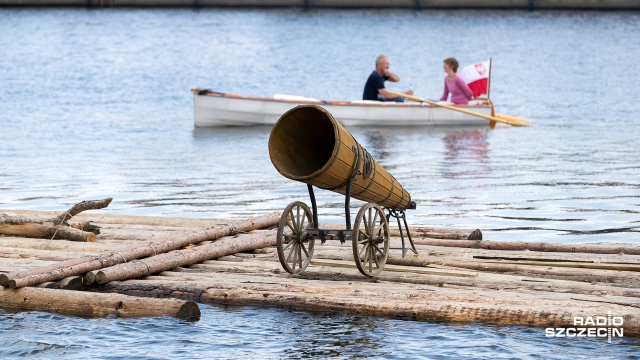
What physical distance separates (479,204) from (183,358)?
34.8 ft

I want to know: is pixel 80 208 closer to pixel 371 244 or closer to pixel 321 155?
pixel 321 155

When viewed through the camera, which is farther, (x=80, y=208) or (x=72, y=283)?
(x=80, y=208)

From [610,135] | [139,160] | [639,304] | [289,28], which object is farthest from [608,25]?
[639,304]

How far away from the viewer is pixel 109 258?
37.7ft

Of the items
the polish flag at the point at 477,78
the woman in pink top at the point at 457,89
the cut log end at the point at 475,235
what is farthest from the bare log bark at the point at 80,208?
the polish flag at the point at 477,78

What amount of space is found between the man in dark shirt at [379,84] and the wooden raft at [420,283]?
651 inches

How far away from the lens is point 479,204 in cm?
1944

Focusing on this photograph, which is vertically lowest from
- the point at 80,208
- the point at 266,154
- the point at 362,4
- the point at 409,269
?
the point at 409,269

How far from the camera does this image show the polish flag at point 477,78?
3159cm

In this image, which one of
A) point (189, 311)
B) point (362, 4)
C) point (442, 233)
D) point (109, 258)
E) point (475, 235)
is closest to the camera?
point (189, 311)

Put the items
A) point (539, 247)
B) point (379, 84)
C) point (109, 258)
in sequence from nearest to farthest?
point (109, 258)
point (539, 247)
point (379, 84)

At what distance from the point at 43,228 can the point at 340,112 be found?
18156mm

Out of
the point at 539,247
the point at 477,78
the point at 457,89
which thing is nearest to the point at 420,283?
the point at 539,247

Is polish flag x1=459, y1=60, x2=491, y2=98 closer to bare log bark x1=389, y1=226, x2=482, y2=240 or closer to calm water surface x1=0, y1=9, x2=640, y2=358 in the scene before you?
calm water surface x1=0, y1=9, x2=640, y2=358
